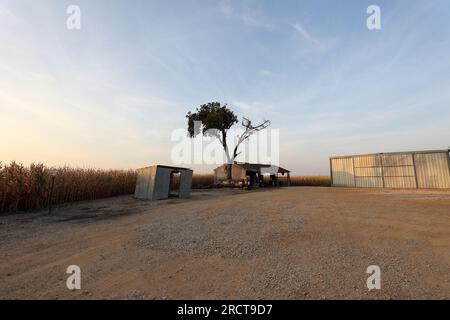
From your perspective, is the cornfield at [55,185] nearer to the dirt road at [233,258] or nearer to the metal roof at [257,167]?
the dirt road at [233,258]

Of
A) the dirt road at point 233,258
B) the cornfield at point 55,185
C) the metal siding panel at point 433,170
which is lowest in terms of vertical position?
the dirt road at point 233,258

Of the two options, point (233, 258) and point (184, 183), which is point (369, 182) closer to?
point (184, 183)

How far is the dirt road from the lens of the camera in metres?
3.47

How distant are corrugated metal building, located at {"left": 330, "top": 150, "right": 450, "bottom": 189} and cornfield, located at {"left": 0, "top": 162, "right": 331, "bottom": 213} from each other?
27020mm

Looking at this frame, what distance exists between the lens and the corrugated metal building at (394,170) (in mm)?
23766

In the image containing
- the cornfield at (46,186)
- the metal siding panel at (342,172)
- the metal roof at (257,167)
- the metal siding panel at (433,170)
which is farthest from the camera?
the metal roof at (257,167)

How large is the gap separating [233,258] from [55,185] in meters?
14.1

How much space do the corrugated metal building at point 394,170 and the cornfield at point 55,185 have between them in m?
27.0

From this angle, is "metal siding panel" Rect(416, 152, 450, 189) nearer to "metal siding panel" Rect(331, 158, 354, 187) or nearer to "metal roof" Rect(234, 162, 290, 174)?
"metal siding panel" Rect(331, 158, 354, 187)

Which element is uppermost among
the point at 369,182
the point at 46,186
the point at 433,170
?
the point at 433,170

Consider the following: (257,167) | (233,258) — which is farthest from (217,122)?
(233,258)

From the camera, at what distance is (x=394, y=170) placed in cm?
2642

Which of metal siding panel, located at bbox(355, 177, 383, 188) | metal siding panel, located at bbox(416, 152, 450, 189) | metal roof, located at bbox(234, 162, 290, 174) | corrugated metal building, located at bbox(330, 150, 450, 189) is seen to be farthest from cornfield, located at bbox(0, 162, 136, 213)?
metal siding panel, located at bbox(416, 152, 450, 189)

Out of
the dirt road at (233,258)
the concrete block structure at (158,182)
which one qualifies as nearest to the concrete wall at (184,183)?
the concrete block structure at (158,182)
